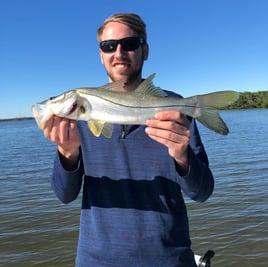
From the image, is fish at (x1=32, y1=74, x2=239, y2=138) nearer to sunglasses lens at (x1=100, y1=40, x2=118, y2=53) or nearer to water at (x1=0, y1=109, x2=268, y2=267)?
sunglasses lens at (x1=100, y1=40, x2=118, y2=53)

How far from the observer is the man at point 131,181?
2936 mm

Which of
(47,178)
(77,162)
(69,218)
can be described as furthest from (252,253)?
(47,178)

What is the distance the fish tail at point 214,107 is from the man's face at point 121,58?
3.04 ft

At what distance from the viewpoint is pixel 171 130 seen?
2691 mm

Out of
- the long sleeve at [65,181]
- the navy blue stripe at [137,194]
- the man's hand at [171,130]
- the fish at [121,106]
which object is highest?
the fish at [121,106]

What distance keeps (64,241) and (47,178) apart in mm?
8801

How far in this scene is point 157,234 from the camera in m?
2.99

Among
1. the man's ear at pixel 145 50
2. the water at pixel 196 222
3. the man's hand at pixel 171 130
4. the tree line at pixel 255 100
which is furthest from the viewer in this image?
the tree line at pixel 255 100

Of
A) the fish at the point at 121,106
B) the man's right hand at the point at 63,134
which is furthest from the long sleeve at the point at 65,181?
the fish at the point at 121,106

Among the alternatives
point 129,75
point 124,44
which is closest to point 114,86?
point 129,75

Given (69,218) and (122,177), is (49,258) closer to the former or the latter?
(69,218)

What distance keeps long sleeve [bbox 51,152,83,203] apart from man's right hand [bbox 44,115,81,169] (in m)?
0.14

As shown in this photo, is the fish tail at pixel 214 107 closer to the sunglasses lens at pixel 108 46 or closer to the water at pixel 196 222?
the sunglasses lens at pixel 108 46

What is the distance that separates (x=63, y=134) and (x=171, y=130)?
90cm
